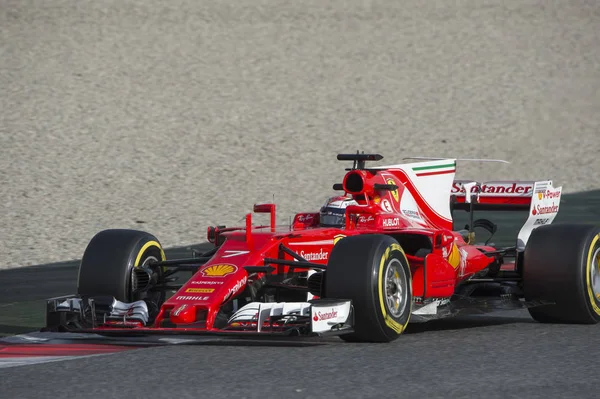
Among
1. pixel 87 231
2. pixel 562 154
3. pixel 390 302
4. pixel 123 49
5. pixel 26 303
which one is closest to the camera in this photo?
pixel 390 302

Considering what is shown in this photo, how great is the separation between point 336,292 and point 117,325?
5.32 feet

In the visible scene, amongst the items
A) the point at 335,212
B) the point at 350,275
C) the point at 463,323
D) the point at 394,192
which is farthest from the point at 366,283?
the point at 463,323

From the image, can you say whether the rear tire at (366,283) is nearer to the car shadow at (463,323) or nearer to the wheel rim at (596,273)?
the car shadow at (463,323)

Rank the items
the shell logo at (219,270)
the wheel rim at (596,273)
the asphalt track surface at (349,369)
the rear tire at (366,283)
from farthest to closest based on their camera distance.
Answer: the wheel rim at (596,273), the shell logo at (219,270), the rear tire at (366,283), the asphalt track surface at (349,369)

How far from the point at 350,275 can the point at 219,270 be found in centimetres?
106

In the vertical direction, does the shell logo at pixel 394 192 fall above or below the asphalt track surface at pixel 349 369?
above

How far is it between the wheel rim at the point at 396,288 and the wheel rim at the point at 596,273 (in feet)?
6.22

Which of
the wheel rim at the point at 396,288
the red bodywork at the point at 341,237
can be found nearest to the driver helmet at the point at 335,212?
the red bodywork at the point at 341,237

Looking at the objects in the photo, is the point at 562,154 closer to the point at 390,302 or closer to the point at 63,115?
the point at 63,115

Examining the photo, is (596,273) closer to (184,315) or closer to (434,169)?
(434,169)

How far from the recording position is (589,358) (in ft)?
25.1

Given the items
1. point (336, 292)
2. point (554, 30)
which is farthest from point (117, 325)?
point (554, 30)

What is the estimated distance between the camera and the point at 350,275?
26.4 feet

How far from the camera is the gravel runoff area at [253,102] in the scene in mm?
20172
